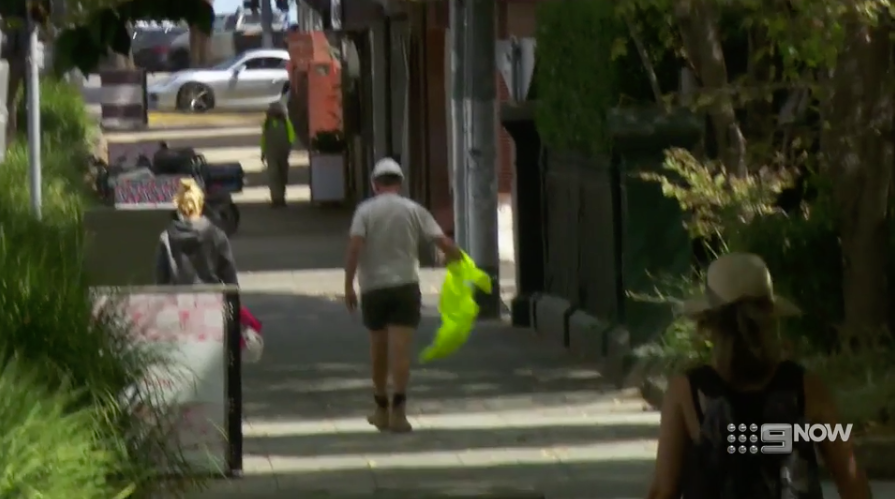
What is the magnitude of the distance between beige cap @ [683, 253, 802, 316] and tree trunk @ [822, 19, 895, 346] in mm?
5933

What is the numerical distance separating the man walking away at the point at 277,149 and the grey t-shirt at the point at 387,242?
56.0 ft

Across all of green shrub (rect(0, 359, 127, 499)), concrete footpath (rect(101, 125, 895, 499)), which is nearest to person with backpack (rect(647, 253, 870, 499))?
green shrub (rect(0, 359, 127, 499))

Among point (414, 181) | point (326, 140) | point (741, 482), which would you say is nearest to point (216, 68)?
point (326, 140)

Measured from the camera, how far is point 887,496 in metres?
8.82

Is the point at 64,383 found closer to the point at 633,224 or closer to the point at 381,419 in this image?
the point at 381,419

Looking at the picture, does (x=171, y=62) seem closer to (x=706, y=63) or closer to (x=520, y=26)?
(x=520, y=26)

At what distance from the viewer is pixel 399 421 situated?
1098cm

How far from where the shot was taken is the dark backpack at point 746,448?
4.46 m

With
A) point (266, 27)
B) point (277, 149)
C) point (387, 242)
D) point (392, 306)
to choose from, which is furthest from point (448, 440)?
point (266, 27)

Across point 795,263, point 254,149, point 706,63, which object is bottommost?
point 254,149

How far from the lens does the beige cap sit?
4734 millimetres

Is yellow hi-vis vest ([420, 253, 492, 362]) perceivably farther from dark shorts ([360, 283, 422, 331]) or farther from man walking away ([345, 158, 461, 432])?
dark shorts ([360, 283, 422, 331])

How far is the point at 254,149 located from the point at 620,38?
29.7m

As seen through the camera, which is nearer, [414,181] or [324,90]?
[414,181]
